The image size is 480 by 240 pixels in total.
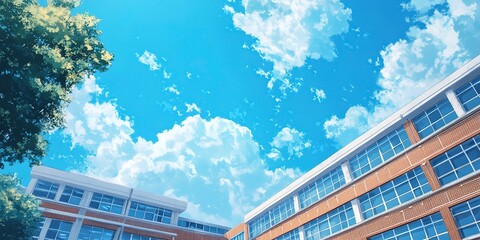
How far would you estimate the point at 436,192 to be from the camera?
62.5 feet

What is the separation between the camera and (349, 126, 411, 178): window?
22.9 metres

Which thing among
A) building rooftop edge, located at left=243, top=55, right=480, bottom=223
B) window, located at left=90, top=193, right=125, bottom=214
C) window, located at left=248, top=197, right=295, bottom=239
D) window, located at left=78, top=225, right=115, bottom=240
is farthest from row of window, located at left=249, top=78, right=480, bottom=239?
window, located at left=78, top=225, right=115, bottom=240

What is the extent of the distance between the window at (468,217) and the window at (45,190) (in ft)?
111

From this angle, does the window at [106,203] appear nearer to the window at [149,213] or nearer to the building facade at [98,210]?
the building facade at [98,210]

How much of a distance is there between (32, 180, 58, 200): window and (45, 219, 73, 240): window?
8.56 ft

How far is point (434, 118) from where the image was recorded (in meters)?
21.0

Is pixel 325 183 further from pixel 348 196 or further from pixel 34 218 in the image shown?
pixel 34 218

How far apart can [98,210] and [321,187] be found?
76.1ft

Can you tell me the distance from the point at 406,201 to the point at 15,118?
2361 cm

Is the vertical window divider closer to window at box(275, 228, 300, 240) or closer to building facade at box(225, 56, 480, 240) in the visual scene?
building facade at box(225, 56, 480, 240)

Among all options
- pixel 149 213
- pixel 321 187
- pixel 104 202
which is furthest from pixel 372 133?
pixel 104 202

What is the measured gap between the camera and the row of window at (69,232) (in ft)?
89.3

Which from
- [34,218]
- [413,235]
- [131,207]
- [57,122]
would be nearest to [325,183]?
[413,235]

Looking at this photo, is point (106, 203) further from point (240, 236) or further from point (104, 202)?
point (240, 236)
